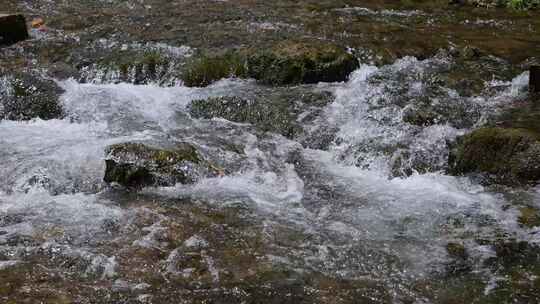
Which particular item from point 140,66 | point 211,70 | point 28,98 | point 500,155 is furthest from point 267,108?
point 28,98

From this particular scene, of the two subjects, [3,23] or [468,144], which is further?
[3,23]

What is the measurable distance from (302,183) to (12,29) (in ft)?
24.4

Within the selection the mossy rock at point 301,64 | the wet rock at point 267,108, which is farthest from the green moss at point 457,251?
the mossy rock at point 301,64

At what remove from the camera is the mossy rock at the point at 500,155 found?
23.1 feet

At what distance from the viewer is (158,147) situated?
24.8ft

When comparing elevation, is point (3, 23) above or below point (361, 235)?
above

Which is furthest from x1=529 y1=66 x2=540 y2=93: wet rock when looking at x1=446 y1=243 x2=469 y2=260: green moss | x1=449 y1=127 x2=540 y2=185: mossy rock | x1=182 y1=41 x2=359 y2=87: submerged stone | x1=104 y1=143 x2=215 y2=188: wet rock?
x1=104 y1=143 x2=215 y2=188: wet rock

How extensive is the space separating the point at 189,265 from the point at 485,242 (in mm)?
2829

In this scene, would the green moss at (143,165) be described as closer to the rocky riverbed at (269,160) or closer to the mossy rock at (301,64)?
the rocky riverbed at (269,160)

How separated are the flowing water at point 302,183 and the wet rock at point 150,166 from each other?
0.16 metres

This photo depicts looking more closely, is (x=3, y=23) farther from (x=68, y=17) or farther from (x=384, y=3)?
(x=384, y=3)

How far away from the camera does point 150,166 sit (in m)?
7.23

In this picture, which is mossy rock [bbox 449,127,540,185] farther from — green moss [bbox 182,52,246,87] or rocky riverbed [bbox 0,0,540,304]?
green moss [bbox 182,52,246,87]

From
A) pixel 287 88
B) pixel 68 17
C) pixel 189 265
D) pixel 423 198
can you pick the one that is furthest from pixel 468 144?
pixel 68 17
